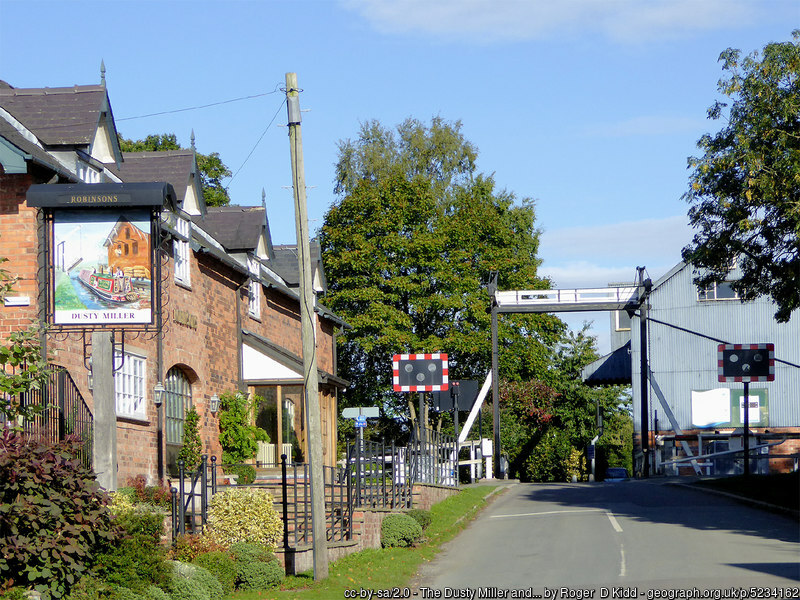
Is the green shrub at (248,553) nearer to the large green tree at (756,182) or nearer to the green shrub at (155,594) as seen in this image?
the green shrub at (155,594)

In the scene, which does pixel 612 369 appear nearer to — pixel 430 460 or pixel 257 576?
pixel 430 460

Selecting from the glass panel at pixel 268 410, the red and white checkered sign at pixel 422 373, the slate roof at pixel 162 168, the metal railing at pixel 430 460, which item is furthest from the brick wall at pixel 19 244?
the glass panel at pixel 268 410

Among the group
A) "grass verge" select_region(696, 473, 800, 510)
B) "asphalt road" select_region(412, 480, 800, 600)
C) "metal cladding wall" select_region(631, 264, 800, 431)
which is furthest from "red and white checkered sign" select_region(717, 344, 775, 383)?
"metal cladding wall" select_region(631, 264, 800, 431)

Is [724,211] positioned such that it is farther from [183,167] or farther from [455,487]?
[183,167]

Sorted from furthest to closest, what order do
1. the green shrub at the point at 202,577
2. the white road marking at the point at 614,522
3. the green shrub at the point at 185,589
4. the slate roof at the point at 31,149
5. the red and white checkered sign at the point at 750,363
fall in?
the red and white checkered sign at the point at 750,363 → the white road marking at the point at 614,522 → the slate roof at the point at 31,149 → the green shrub at the point at 202,577 → the green shrub at the point at 185,589

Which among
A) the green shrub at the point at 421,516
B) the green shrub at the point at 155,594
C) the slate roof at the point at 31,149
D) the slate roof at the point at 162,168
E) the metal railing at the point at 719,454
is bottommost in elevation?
the metal railing at the point at 719,454

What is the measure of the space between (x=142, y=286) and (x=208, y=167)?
113 ft

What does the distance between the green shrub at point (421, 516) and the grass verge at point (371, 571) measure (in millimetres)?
153

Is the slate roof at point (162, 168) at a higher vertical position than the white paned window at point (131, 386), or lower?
higher

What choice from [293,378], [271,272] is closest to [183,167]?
[293,378]

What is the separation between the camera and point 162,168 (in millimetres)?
24656

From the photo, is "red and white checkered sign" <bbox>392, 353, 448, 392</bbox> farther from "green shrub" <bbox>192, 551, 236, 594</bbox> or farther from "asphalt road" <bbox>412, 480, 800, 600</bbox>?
"green shrub" <bbox>192, 551, 236, 594</bbox>

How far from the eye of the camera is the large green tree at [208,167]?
47.3 metres

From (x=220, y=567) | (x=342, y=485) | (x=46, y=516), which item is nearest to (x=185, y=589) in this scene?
(x=220, y=567)
